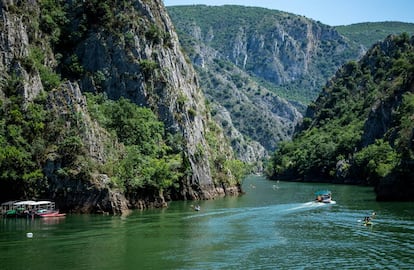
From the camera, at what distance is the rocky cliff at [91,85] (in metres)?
98.3

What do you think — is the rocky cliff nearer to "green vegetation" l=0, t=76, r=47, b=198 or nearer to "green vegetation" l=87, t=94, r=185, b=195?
"green vegetation" l=0, t=76, r=47, b=198

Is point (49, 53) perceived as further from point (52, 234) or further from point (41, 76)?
point (52, 234)

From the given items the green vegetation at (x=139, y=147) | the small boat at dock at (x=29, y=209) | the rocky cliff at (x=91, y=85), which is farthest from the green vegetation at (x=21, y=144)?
the green vegetation at (x=139, y=147)

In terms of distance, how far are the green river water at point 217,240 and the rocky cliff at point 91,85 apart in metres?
8.31

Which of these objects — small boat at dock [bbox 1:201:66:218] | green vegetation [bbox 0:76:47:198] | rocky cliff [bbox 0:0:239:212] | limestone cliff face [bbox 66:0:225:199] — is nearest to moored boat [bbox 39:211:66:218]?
small boat at dock [bbox 1:201:66:218]

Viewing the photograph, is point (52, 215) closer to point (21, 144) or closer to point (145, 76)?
point (21, 144)

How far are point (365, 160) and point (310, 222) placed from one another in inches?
4012

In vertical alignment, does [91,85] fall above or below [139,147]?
above

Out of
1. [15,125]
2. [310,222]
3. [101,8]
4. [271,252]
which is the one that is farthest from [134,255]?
[101,8]

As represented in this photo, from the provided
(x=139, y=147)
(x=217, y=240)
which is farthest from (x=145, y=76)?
(x=217, y=240)

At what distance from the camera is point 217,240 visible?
72.2 metres

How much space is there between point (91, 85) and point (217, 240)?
70.5 metres

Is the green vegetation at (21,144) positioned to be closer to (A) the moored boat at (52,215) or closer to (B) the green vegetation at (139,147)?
(A) the moored boat at (52,215)

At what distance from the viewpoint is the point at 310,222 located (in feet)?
292
